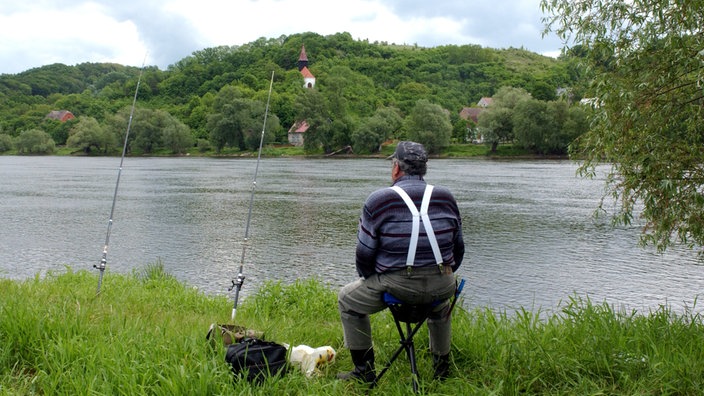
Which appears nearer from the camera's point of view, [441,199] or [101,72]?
[441,199]

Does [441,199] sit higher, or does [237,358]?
[441,199]

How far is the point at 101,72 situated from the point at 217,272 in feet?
659

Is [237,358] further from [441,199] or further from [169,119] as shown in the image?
[169,119]

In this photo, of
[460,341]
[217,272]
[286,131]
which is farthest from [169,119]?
[460,341]

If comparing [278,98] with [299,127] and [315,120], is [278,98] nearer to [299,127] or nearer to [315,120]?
[299,127]

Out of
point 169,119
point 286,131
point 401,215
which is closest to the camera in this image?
point 401,215

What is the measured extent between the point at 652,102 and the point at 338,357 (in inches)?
181

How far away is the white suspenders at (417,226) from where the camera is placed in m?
3.93

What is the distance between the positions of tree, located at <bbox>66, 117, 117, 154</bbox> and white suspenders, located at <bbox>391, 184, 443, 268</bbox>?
3914 inches

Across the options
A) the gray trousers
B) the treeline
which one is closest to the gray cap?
the gray trousers

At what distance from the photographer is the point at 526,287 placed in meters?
13.9

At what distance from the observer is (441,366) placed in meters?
4.41

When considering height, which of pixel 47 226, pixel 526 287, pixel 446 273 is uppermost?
pixel 446 273

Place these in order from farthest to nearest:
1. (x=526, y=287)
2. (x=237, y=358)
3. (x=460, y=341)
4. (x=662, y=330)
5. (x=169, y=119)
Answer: (x=169, y=119), (x=526, y=287), (x=662, y=330), (x=460, y=341), (x=237, y=358)
